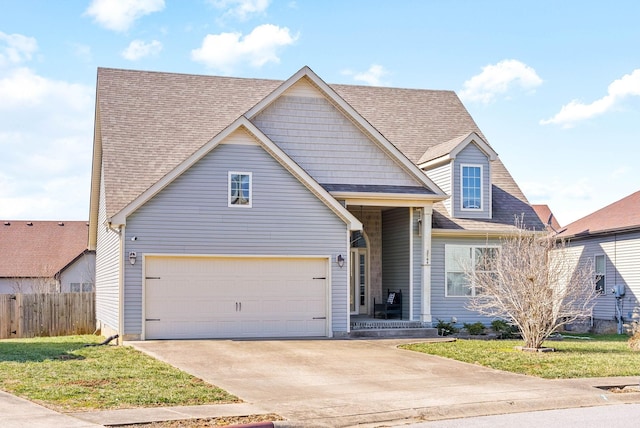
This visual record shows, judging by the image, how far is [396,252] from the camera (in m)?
26.6

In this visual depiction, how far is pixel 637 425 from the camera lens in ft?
35.6

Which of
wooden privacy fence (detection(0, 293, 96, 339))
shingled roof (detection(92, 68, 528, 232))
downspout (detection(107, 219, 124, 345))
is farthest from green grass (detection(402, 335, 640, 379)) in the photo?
wooden privacy fence (detection(0, 293, 96, 339))

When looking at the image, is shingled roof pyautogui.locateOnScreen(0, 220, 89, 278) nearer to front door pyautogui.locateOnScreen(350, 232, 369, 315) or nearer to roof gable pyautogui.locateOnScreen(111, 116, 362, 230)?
front door pyautogui.locateOnScreen(350, 232, 369, 315)

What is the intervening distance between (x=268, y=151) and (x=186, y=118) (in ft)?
17.4

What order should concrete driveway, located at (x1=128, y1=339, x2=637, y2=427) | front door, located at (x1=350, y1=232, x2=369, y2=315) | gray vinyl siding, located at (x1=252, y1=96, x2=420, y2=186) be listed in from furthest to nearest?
1. front door, located at (x1=350, y1=232, x2=369, y2=315)
2. gray vinyl siding, located at (x1=252, y1=96, x2=420, y2=186)
3. concrete driveway, located at (x1=128, y1=339, x2=637, y2=427)

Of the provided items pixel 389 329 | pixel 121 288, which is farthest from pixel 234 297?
pixel 389 329

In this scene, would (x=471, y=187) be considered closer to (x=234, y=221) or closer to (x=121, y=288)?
(x=234, y=221)

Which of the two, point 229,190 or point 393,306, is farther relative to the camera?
point 393,306

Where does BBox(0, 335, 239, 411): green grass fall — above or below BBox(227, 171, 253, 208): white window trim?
below

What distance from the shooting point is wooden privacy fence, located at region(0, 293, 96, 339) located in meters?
28.0

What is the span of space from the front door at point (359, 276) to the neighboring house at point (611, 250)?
313 inches

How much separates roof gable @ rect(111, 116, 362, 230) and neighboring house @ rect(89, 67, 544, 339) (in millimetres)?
40

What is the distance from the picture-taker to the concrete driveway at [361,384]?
11898 mm

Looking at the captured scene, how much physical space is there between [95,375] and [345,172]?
12139mm
